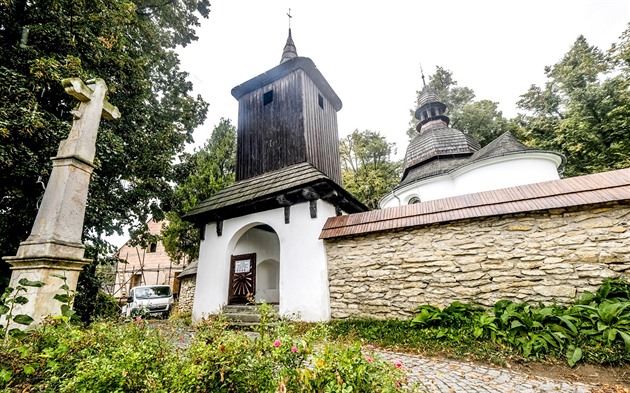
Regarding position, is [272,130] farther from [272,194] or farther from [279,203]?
[279,203]

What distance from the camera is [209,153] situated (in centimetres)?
1518

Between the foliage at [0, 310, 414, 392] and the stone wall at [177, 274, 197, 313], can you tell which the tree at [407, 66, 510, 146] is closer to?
the stone wall at [177, 274, 197, 313]

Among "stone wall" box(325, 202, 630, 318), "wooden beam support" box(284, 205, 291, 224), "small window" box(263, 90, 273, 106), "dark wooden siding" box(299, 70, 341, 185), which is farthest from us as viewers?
"small window" box(263, 90, 273, 106)

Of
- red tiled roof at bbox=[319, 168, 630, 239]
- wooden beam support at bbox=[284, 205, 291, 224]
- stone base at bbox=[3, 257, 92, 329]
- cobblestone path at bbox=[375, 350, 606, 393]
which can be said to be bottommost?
cobblestone path at bbox=[375, 350, 606, 393]

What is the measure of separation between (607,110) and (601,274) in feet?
54.7

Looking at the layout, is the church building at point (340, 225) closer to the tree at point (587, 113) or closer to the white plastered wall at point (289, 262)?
the white plastered wall at point (289, 262)

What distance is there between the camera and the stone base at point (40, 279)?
9.30 feet

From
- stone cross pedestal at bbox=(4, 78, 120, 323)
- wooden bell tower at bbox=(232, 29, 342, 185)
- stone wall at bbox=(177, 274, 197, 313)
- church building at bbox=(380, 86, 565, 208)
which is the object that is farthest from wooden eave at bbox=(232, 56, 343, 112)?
stone wall at bbox=(177, 274, 197, 313)

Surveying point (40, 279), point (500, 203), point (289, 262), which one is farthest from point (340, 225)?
point (40, 279)

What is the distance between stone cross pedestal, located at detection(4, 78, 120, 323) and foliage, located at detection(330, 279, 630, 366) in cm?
380

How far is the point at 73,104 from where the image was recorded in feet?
18.9

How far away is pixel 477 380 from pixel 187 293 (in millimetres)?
12783

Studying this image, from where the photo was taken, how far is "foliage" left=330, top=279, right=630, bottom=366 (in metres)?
3.37

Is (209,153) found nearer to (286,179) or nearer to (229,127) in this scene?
(229,127)
